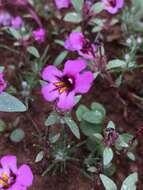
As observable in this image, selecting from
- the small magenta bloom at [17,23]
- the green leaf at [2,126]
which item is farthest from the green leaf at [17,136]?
the small magenta bloom at [17,23]

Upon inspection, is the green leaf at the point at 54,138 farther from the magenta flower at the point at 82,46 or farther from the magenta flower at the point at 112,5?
the magenta flower at the point at 112,5

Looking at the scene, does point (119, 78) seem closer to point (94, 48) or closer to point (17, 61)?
Answer: point (94, 48)

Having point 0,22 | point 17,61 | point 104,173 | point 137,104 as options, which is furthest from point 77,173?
point 0,22

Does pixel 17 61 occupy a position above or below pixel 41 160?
above

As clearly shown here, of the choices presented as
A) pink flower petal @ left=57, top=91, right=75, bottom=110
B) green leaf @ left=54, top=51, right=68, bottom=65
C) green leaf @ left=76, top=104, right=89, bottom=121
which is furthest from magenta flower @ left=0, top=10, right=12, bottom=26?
pink flower petal @ left=57, top=91, right=75, bottom=110

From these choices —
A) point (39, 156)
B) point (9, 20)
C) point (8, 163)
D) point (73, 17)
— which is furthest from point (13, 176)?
point (9, 20)

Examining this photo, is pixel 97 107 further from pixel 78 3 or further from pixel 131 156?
pixel 78 3
